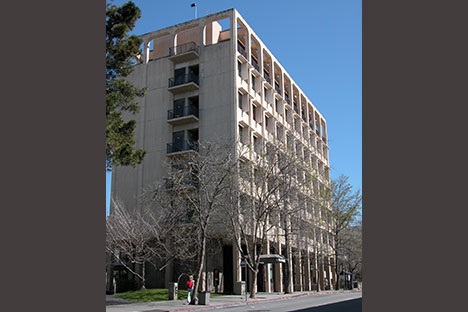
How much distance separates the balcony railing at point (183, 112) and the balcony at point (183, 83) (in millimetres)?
1973

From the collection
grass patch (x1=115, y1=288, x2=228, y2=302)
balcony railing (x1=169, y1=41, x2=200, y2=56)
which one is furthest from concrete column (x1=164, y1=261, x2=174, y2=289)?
balcony railing (x1=169, y1=41, x2=200, y2=56)

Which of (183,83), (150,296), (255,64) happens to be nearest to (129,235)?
(150,296)

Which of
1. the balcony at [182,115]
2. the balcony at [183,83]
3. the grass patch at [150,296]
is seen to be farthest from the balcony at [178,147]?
the grass patch at [150,296]

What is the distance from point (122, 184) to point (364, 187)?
44001mm

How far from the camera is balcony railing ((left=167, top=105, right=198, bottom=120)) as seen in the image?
4469cm

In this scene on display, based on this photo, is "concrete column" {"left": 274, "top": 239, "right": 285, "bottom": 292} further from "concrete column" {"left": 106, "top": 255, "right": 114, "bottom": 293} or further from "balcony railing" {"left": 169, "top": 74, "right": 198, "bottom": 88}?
"balcony railing" {"left": 169, "top": 74, "right": 198, "bottom": 88}

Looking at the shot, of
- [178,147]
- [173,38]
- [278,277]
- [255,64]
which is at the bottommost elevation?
[278,277]

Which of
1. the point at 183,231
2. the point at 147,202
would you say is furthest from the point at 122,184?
the point at 183,231

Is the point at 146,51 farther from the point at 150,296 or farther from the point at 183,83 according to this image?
the point at 150,296

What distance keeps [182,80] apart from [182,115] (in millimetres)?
3845

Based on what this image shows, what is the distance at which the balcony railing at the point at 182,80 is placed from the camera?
149ft

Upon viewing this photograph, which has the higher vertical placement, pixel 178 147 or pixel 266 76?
pixel 266 76

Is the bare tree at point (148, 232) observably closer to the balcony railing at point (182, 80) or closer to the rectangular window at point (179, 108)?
the rectangular window at point (179, 108)

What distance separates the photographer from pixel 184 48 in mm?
48156
